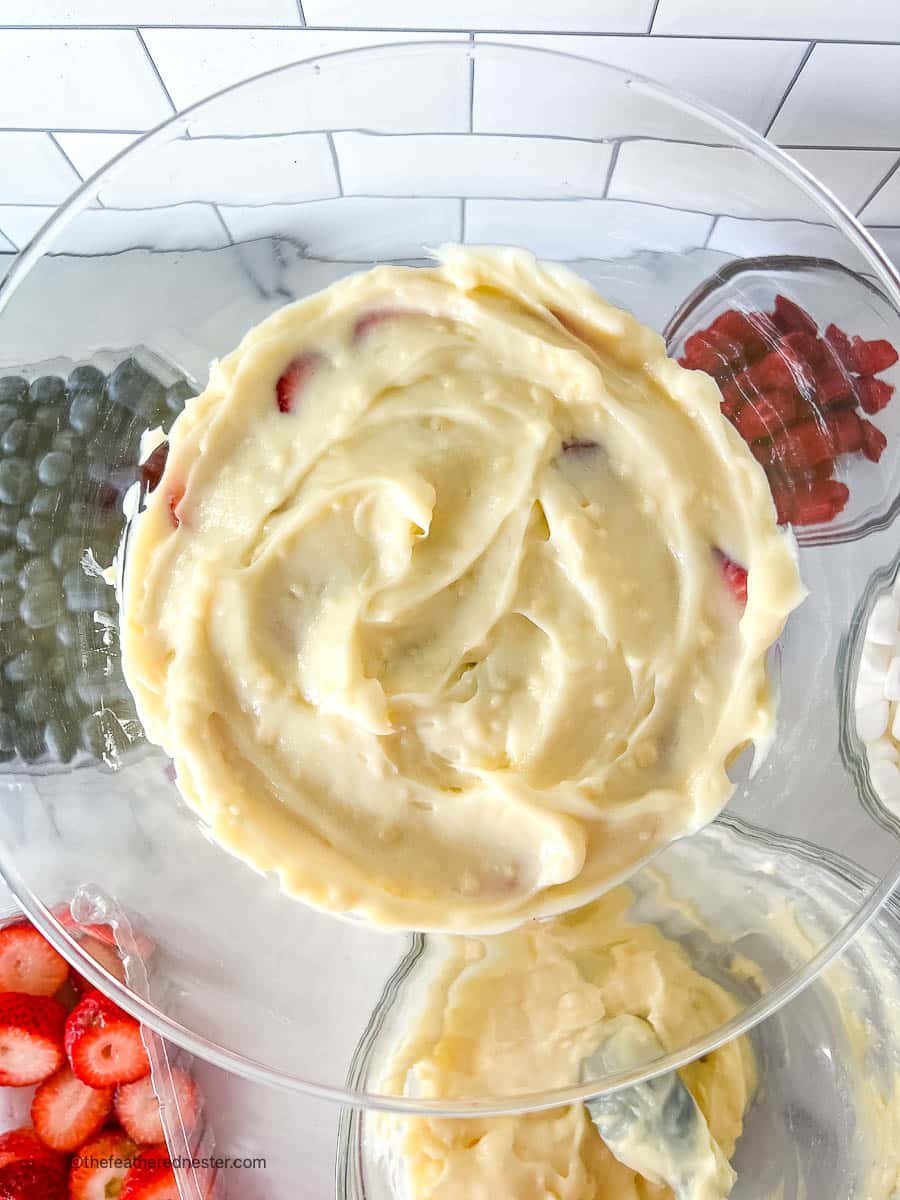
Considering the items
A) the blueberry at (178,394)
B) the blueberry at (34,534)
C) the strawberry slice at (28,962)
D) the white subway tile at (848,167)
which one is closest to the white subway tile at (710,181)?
the white subway tile at (848,167)

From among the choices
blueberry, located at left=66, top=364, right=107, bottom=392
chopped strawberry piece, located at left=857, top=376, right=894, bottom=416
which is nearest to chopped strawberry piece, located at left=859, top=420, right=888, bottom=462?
chopped strawberry piece, located at left=857, top=376, right=894, bottom=416

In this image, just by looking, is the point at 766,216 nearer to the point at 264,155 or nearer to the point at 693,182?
the point at 693,182

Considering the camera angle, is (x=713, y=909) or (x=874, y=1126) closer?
(x=713, y=909)

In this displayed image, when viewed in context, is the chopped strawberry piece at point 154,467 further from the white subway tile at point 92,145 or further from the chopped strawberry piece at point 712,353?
the chopped strawberry piece at point 712,353

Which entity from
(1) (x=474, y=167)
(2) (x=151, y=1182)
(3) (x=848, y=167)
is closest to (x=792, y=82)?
(3) (x=848, y=167)

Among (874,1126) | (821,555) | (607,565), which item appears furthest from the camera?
(874,1126)

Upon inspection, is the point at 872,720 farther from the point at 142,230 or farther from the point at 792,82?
the point at 142,230

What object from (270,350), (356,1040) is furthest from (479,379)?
(356,1040)
